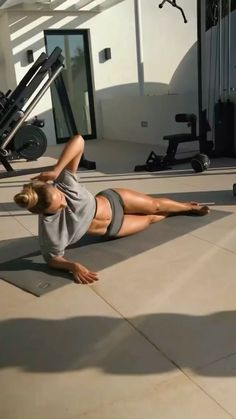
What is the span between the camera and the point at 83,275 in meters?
2.46

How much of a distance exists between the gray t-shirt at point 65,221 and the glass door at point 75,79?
6.92 metres

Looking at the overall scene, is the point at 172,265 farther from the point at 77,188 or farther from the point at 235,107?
the point at 235,107

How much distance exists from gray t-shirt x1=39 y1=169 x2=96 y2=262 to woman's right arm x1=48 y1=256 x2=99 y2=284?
0.04 meters

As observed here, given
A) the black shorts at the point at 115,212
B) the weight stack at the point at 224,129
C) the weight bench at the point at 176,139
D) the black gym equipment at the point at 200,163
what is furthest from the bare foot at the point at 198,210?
the weight stack at the point at 224,129

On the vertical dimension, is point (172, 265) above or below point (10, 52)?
below

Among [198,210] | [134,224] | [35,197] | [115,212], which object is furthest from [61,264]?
[198,210]

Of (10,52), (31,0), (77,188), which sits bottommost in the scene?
(77,188)

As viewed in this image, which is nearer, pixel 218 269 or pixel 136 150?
pixel 218 269

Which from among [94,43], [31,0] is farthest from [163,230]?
[94,43]

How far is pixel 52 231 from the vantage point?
2568 mm

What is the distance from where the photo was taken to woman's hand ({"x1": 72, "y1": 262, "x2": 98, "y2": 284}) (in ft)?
8.00

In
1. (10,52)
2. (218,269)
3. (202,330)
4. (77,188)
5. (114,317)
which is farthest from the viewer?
(10,52)

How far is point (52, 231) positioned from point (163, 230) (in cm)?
97

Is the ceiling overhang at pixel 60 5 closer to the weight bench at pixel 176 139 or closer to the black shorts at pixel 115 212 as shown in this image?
the weight bench at pixel 176 139
